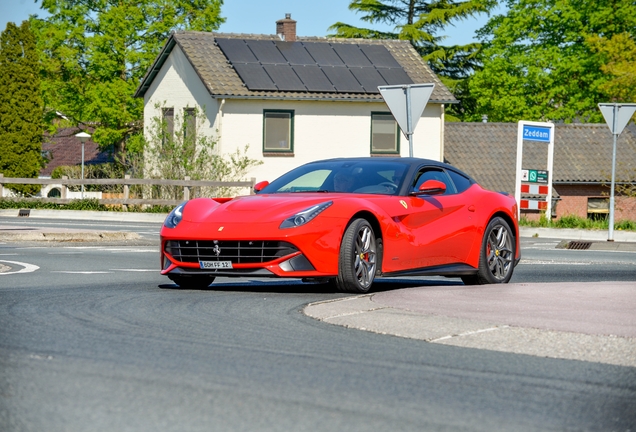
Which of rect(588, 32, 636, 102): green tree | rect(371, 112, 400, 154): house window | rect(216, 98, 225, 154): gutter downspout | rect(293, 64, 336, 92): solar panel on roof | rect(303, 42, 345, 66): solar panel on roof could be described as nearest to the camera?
rect(216, 98, 225, 154): gutter downspout

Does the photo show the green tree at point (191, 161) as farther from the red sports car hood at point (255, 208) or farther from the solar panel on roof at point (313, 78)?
the red sports car hood at point (255, 208)

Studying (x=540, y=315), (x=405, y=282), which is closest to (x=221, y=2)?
(x=405, y=282)

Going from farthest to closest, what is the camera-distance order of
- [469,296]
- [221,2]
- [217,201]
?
[221,2]
[217,201]
[469,296]

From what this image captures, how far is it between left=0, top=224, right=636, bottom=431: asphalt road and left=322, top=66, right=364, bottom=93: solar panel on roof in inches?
1372

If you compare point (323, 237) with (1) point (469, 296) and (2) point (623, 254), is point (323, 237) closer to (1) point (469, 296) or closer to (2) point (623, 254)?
(1) point (469, 296)

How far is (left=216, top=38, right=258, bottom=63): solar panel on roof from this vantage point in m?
44.2

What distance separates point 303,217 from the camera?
1075 cm

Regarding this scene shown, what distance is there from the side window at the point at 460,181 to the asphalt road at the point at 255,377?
11.3 ft

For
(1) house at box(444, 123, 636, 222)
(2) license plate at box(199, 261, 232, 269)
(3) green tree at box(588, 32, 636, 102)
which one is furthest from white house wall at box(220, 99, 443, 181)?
(2) license plate at box(199, 261, 232, 269)

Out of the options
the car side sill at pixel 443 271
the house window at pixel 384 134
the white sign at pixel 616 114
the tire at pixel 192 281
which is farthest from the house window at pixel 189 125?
the tire at pixel 192 281

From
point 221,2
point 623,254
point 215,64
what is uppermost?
point 221,2

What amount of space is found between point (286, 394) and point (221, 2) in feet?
193

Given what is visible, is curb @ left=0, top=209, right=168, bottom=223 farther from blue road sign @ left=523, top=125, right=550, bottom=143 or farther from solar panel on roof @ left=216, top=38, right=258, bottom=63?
solar panel on roof @ left=216, top=38, right=258, bottom=63

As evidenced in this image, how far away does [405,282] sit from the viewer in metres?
13.5
